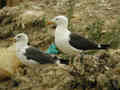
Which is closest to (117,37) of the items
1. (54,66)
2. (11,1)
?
(54,66)

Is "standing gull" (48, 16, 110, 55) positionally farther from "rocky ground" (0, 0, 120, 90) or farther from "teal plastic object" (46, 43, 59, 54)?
"teal plastic object" (46, 43, 59, 54)

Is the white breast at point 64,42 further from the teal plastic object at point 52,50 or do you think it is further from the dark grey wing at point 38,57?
the teal plastic object at point 52,50

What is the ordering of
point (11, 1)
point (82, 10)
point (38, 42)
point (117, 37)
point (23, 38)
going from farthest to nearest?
point (11, 1), point (82, 10), point (38, 42), point (117, 37), point (23, 38)

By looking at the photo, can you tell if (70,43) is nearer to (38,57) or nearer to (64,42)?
(64,42)

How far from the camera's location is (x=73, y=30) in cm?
636

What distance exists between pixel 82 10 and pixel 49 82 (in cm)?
338

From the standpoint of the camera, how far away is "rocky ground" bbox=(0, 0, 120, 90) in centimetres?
414

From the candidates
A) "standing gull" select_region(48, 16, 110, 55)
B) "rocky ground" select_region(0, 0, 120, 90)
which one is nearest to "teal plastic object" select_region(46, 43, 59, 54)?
"rocky ground" select_region(0, 0, 120, 90)

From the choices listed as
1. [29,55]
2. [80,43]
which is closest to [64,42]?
[80,43]

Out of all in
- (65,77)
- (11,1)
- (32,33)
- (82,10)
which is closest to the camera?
(65,77)

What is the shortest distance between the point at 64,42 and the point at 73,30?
70.1 inches

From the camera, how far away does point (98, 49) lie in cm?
481

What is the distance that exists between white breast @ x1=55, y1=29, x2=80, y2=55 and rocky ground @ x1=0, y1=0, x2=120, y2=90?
0.17 meters

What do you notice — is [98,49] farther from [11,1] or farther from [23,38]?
[11,1]
